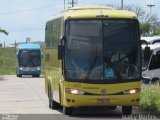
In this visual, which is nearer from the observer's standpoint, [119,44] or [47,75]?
[119,44]

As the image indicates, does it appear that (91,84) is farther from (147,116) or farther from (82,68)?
(147,116)

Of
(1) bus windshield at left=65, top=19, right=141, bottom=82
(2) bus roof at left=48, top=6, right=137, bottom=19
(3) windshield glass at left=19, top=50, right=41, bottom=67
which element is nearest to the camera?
(1) bus windshield at left=65, top=19, right=141, bottom=82

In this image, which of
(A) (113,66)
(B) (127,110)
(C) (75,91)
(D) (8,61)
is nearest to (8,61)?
(D) (8,61)

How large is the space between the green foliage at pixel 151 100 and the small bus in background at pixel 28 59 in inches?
1623

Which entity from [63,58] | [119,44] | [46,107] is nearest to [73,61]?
[63,58]

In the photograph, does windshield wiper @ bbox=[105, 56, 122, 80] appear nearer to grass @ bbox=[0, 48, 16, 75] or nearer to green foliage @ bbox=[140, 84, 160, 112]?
green foliage @ bbox=[140, 84, 160, 112]

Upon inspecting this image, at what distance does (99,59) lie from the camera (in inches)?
786

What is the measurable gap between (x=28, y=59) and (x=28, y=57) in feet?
0.79

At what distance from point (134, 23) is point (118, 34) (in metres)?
0.65

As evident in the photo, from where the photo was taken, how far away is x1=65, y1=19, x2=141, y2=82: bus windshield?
1983 cm

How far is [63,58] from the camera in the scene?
20.0 m

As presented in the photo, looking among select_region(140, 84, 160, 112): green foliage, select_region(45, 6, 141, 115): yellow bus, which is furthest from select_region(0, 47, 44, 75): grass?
select_region(45, 6, 141, 115): yellow bus

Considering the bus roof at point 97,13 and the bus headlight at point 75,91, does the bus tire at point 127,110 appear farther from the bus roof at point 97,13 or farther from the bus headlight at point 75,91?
the bus roof at point 97,13

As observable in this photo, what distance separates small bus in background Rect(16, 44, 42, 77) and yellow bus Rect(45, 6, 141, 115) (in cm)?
4461
